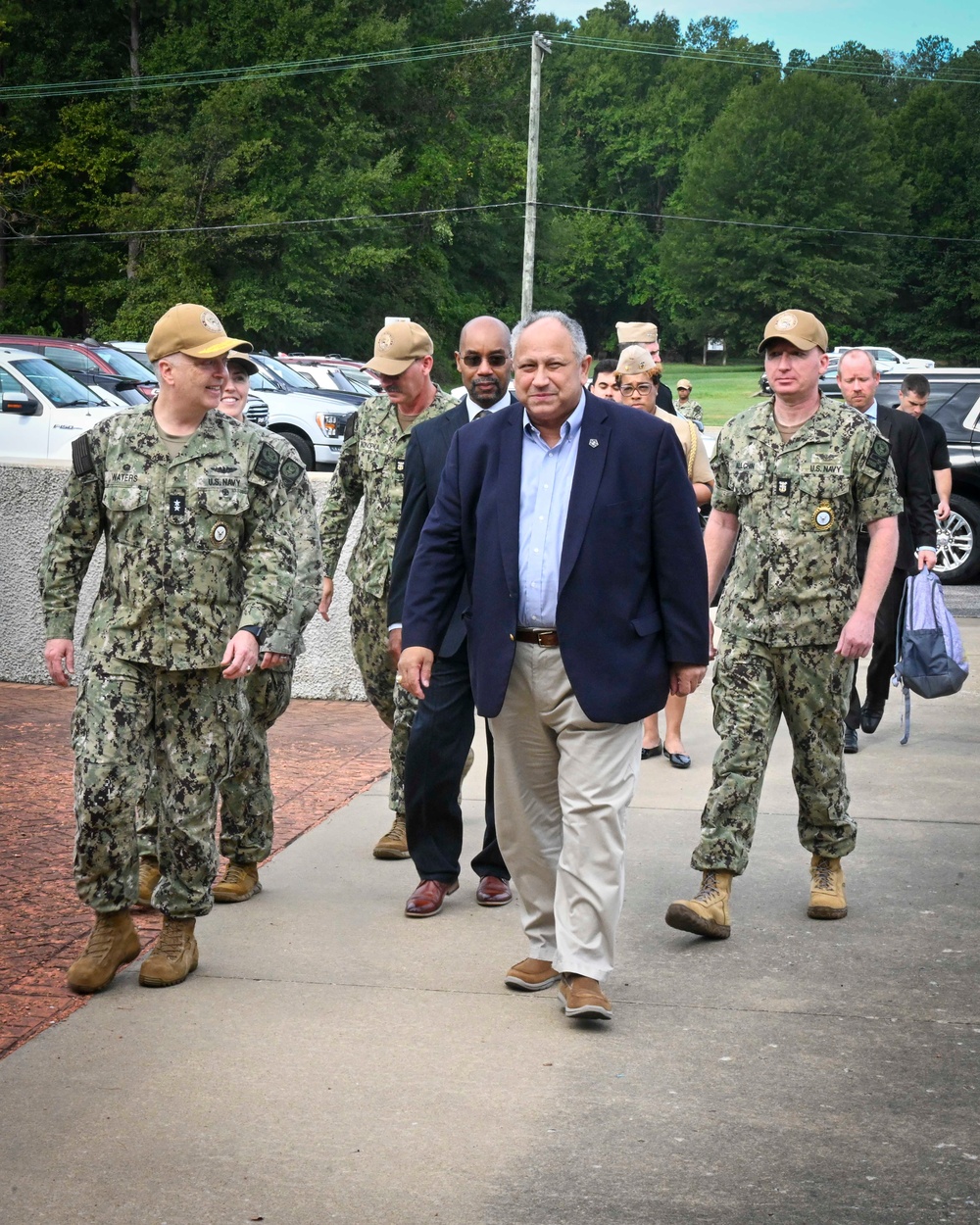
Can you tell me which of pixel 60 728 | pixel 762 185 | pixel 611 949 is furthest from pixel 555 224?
pixel 611 949

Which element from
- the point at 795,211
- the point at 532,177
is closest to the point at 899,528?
the point at 532,177

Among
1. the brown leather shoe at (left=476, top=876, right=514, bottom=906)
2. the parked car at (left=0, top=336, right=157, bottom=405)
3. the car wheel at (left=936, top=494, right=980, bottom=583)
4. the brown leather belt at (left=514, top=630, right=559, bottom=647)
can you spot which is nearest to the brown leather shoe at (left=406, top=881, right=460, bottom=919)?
the brown leather shoe at (left=476, top=876, right=514, bottom=906)

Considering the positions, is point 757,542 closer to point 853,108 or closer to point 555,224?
point 555,224

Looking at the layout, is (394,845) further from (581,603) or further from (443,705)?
(581,603)

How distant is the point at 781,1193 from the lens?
140 inches

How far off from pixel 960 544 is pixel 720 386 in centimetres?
5637

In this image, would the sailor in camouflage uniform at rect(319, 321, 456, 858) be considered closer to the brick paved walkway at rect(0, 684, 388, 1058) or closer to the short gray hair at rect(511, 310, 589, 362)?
the brick paved walkway at rect(0, 684, 388, 1058)

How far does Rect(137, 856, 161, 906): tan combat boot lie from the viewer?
5723mm

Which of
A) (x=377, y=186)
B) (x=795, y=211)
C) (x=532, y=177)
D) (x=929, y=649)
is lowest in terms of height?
(x=929, y=649)

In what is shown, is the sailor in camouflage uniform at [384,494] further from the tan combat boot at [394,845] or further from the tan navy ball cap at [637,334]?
the tan navy ball cap at [637,334]

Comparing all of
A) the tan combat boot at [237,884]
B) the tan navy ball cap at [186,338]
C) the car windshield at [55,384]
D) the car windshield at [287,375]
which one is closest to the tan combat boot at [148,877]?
the tan combat boot at [237,884]

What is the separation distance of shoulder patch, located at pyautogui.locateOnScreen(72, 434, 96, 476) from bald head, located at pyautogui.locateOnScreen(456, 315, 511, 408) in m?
1.43

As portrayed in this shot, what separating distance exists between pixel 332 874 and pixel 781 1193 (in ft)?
9.67

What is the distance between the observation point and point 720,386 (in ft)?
232
